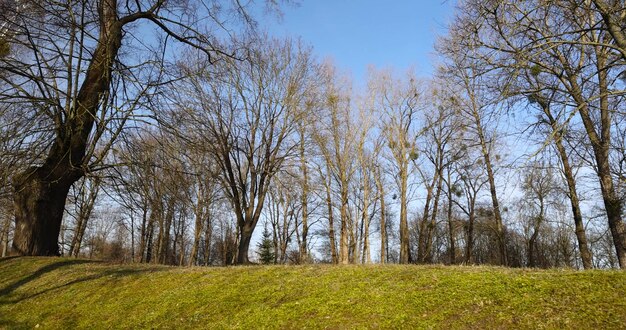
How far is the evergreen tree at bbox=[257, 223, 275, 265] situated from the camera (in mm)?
38172

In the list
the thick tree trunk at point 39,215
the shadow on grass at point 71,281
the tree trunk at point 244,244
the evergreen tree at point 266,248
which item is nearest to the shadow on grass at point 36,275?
the shadow on grass at point 71,281

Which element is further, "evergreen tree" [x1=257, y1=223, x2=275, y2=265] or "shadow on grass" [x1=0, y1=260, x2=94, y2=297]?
"evergreen tree" [x1=257, y1=223, x2=275, y2=265]

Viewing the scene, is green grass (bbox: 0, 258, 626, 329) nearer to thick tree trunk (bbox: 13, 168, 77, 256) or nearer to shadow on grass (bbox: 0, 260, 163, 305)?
shadow on grass (bbox: 0, 260, 163, 305)

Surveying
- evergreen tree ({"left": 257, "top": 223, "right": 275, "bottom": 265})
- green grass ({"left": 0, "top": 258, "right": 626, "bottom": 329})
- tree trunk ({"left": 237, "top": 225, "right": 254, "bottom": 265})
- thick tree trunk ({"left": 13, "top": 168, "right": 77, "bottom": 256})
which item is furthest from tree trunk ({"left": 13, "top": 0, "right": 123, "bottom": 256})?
evergreen tree ({"left": 257, "top": 223, "right": 275, "bottom": 265})

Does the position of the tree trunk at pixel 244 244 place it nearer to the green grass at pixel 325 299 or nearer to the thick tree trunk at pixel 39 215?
the thick tree trunk at pixel 39 215

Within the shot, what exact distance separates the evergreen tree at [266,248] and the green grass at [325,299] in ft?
97.6

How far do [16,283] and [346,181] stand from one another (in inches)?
634

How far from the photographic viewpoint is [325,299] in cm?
504

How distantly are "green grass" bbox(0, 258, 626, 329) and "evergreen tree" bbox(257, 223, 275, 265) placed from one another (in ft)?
97.6

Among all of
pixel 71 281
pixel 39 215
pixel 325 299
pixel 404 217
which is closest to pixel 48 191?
pixel 39 215

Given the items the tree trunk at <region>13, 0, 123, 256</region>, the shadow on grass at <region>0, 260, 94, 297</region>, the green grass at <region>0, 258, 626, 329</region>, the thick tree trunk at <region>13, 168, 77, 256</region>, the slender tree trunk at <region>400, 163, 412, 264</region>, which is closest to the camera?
the green grass at <region>0, 258, 626, 329</region>

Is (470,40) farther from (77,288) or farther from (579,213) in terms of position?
(579,213)

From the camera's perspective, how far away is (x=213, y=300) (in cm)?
597

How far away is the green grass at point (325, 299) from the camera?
3.71 meters
